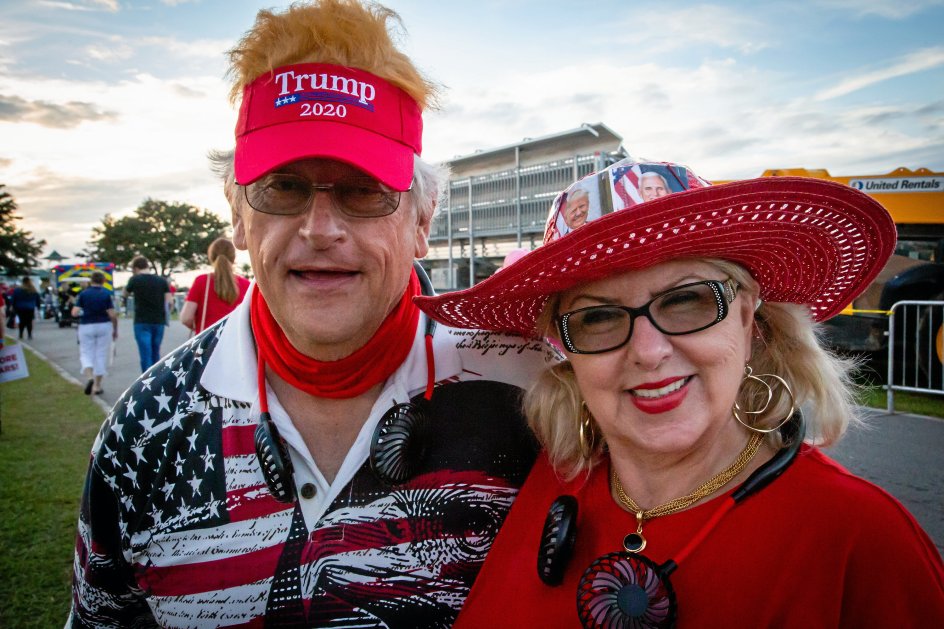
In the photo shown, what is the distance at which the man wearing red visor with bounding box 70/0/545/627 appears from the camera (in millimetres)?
1584

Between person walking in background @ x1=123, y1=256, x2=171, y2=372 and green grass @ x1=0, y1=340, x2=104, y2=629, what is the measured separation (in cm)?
117

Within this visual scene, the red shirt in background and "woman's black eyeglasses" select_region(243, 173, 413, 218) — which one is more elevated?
"woman's black eyeglasses" select_region(243, 173, 413, 218)

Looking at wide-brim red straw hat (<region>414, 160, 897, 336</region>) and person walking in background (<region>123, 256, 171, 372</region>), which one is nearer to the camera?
wide-brim red straw hat (<region>414, 160, 897, 336</region>)

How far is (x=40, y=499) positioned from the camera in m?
4.58

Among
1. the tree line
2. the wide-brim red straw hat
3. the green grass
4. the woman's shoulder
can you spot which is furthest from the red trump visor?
the tree line

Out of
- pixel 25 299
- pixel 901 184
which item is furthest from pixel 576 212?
pixel 25 299

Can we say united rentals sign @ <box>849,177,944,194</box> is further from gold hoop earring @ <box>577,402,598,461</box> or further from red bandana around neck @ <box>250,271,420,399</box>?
red bandana around neck @ <box>250,271,420,399</box>

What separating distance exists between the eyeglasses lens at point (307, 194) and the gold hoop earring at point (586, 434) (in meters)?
0.84

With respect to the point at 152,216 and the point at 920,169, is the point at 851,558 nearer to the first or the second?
the point at 920,169

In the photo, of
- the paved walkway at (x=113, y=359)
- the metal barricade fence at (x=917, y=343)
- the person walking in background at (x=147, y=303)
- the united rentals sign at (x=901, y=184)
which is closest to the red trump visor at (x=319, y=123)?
the metal barricade fence at (x=917, y=343)

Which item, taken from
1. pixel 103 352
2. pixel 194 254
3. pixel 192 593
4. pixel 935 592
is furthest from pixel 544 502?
pixel 194 254

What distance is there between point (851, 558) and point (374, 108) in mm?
1576

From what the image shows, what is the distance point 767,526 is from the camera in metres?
1.21

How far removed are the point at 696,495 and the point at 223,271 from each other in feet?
17.5
